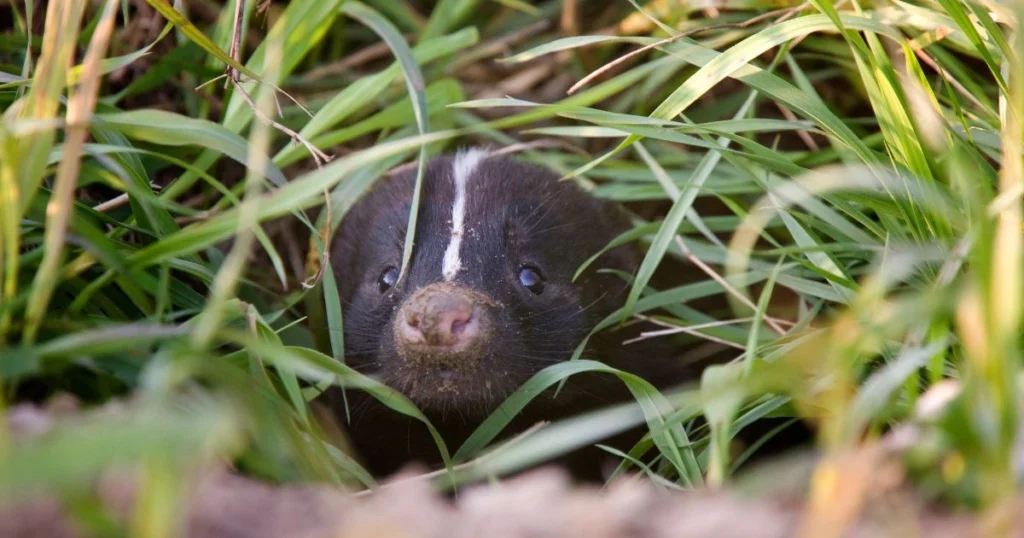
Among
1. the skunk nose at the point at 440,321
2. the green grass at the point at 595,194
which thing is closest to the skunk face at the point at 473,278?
the skunk nose at the point at 440,321

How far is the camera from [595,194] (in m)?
4.15

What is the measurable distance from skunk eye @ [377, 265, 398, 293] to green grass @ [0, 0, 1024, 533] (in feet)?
0.93

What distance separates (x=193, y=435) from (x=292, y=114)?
116 inches

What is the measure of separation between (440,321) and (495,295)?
35cm

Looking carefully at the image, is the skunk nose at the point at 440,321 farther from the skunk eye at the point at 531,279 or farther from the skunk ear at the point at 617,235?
the skunk ear at the point at 617,235

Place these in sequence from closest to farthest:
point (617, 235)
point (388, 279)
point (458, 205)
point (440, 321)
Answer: point (440, 321) → point (458, 205) → point (388, 279) → point (617, 235)

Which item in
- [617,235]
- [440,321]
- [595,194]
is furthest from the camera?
[595,194]

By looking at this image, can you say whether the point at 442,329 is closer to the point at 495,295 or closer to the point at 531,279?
the point at 495,295

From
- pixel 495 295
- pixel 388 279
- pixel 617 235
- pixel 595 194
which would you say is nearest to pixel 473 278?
pixel 495 295

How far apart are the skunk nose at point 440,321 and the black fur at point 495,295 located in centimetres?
9

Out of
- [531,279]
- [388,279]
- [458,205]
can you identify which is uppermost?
[458,205]

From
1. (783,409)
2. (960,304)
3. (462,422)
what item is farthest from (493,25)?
(960,304)

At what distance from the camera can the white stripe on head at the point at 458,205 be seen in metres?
3.21

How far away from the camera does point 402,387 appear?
3043 mm
